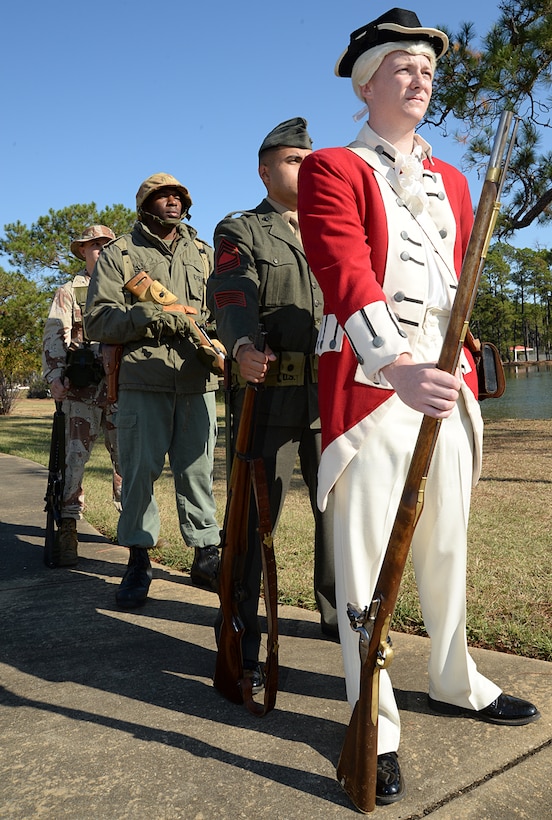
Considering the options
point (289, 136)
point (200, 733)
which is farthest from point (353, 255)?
point (200, 733)

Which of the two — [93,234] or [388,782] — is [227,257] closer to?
[388,782]

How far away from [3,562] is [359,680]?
3.25m

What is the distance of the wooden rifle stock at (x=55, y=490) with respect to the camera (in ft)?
15.8

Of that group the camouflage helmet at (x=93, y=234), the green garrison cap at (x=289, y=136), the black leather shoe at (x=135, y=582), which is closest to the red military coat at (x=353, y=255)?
the green garrison cap at (x=289, y=136)

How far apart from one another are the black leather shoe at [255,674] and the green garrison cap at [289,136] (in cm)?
198

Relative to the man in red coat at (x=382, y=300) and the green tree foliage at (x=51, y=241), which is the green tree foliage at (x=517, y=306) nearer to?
the green tree foliage at (x=51, y=241)

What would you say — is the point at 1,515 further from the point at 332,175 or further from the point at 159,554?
the point at 332,175

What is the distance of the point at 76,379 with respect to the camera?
508cm

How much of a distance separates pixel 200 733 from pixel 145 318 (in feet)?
7.25

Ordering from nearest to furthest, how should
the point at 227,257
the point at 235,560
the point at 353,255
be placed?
the point at 353,255 < the point at 235,560 < the point at 227,257

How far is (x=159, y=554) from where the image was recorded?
500cm

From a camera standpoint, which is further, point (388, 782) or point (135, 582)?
point (135, 582)

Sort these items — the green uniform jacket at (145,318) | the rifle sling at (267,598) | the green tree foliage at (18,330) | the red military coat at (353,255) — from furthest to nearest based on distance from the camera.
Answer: the green tree foliage at (18,330), the green uniform jacket at (145,318), the rifle sling at (267,598), the red military coat at (353,255)

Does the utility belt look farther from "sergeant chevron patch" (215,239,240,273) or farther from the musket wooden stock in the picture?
"sergeant chevron patch" (215,239,240,273)
